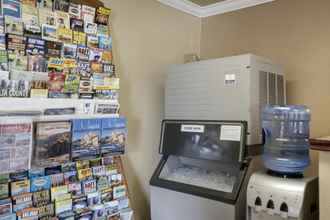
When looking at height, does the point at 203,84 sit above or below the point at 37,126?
above

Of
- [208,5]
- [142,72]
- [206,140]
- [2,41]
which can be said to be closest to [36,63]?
[2,41]

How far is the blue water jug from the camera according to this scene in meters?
1.94

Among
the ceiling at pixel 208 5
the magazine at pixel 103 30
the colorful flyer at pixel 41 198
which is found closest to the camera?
the colorful flyer at pixel 41 198

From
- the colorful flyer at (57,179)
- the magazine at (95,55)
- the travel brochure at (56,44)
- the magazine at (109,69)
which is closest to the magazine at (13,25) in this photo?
the travel brochure at (56,44)

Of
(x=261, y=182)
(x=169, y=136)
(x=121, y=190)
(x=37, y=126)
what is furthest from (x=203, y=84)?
(x=37, y=126)

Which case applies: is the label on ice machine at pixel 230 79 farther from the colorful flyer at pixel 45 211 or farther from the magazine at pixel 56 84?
the colorful flyer at pixel 45 211

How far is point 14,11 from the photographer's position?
1596 millimetres

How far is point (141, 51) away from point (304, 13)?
1353 mm

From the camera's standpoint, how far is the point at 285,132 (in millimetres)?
2002

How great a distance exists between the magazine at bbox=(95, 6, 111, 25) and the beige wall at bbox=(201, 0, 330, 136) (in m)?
1.28

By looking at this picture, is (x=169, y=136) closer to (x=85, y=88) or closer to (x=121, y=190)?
(x=121, y=190)

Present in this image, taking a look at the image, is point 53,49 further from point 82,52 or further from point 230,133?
point 230,133

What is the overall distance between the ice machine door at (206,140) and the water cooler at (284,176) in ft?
0.67

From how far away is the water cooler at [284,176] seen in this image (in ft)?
5.27
